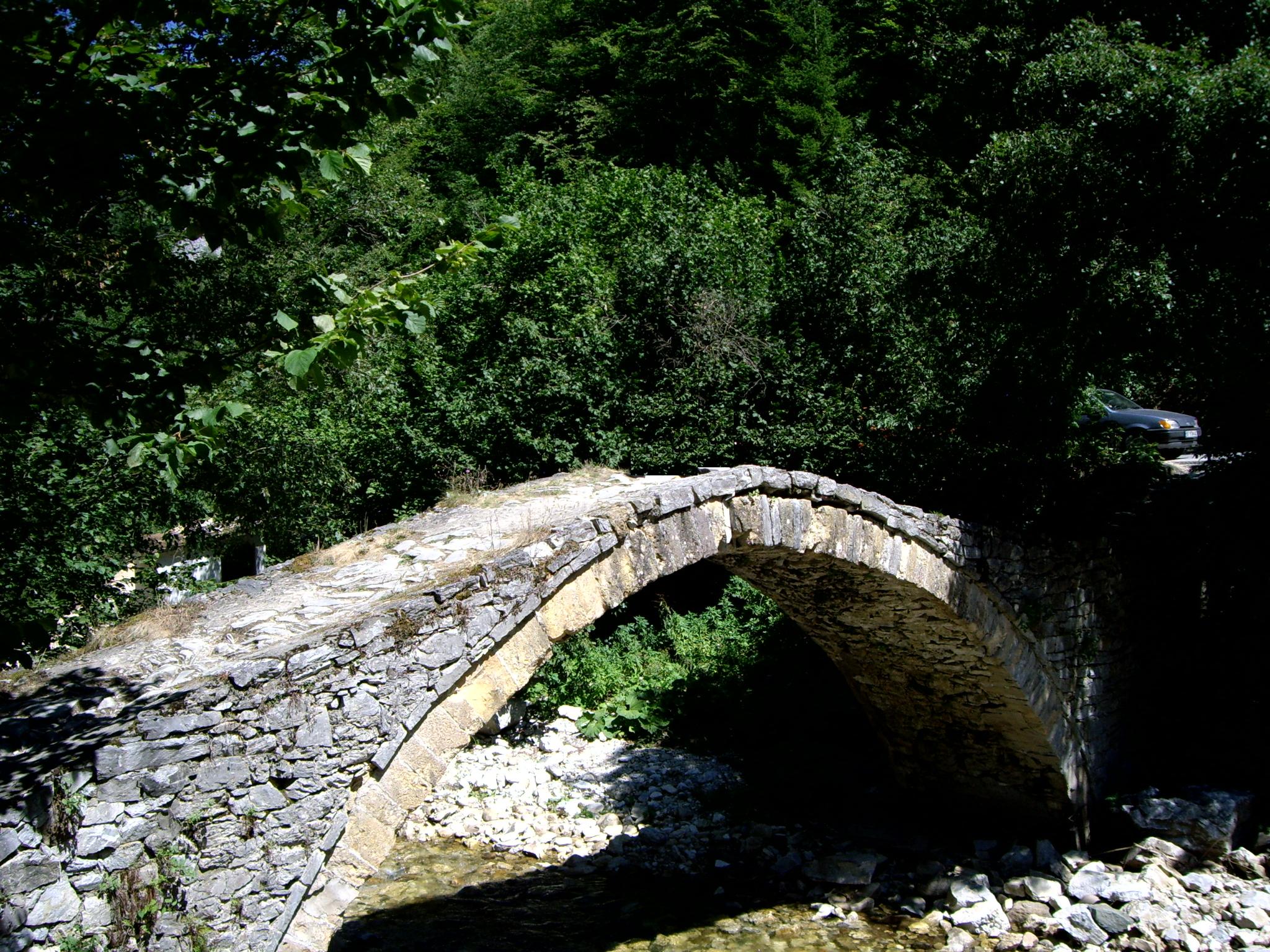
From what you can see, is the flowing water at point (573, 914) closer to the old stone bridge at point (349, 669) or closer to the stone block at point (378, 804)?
the old stone bridge at point (349, 669)

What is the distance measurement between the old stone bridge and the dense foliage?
0.97m

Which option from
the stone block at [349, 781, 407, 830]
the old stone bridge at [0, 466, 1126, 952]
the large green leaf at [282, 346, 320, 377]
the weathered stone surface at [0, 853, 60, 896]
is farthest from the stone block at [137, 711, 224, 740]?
the large green leaf at [282, 346, 320, 377]

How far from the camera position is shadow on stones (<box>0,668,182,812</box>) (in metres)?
3.84

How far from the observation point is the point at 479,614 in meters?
4.96

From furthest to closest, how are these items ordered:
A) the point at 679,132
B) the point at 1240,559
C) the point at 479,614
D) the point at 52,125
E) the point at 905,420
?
the point at 679,132, the point at 905,420, the point at 1240,559, the point at 479,614, the point at 52,125

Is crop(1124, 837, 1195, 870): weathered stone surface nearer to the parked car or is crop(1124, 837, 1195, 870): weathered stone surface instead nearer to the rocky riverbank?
the rocky riverbank

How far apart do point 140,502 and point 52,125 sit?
487 centimetres

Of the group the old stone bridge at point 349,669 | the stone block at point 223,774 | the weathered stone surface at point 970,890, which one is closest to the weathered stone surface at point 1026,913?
the weathered stone surface at point 970,890

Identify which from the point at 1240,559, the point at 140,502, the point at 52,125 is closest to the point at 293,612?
the point at 52,125

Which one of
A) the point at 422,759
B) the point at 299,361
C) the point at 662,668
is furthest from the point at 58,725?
the point at 662,668

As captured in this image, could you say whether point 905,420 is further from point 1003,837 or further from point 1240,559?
point 1003,837

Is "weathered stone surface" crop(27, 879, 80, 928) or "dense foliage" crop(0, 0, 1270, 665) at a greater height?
"dense foliage" crop(0, 0, 1270, 665)

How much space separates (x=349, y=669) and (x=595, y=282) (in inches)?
302

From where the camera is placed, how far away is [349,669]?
461cm
